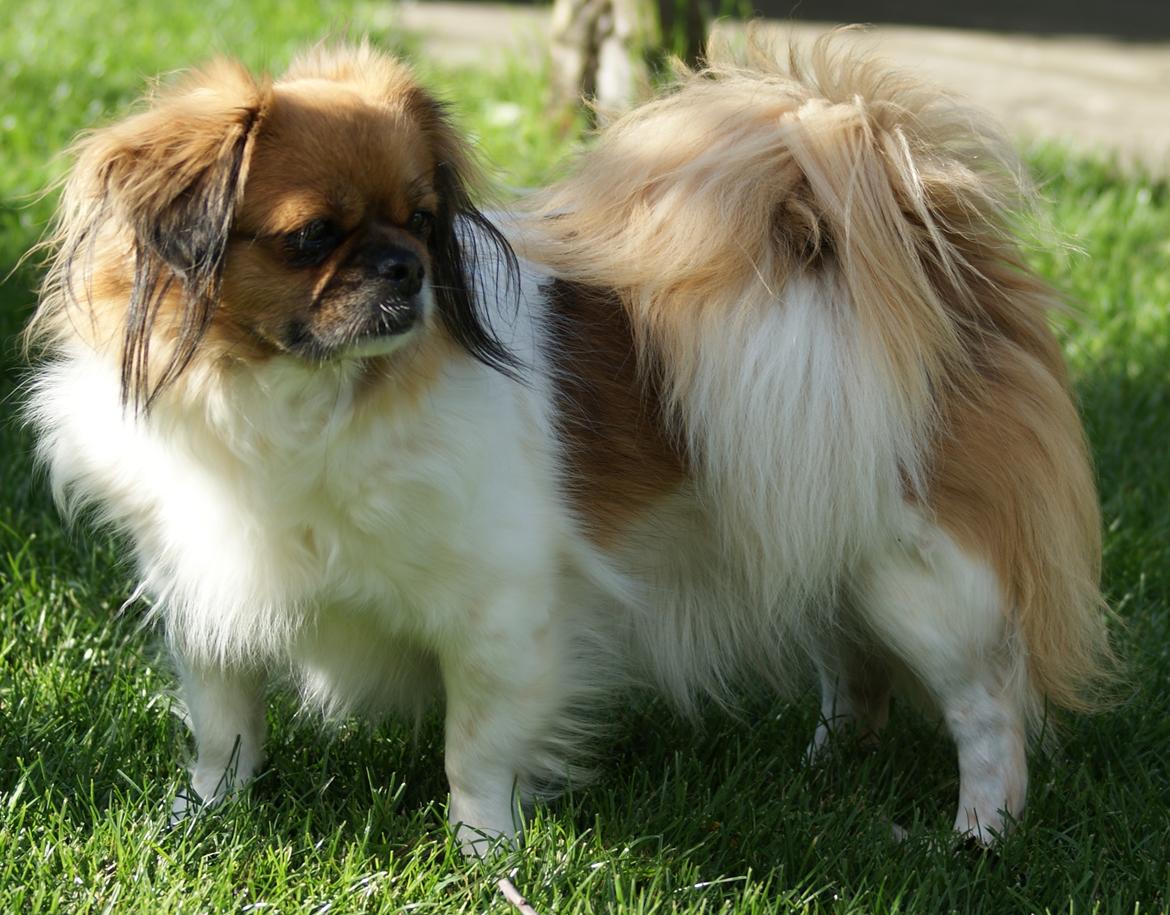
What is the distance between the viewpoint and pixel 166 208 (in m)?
1.96

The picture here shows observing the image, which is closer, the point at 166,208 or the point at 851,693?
the point at 166,208

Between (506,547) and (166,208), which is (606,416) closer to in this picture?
(506,547)

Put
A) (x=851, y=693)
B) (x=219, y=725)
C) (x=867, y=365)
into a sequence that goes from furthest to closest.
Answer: (x=851, y=693) → (x=219, y=725) → (x=867, y=365)

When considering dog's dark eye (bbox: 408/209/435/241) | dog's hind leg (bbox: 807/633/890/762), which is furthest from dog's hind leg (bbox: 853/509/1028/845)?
dog's dark eye (bbox: 408/209/435/241)

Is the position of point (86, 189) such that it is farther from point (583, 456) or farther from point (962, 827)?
point (962, 827)

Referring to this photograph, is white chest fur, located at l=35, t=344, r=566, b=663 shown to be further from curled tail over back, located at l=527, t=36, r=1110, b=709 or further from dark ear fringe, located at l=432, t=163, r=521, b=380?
curled tail over back, located at l=527, t=36, r=1110, b=709

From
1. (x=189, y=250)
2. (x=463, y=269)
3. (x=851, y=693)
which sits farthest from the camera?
(x=851, y=693)

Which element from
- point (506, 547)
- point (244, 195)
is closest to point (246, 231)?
point (244, 195)

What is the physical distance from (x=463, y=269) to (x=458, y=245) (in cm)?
4

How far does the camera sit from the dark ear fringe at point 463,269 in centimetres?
223

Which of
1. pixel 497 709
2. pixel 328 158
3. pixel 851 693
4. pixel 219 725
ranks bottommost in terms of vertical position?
pixel 851 693

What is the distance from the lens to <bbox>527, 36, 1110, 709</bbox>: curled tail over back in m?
2.48

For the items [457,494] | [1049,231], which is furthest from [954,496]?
[457,494]

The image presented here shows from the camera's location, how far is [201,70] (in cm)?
219
